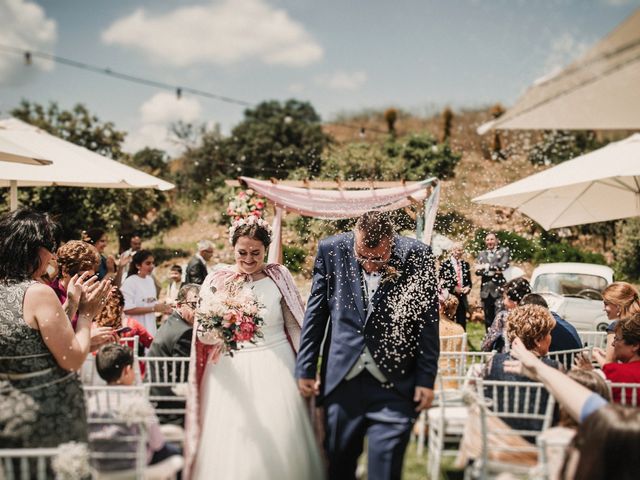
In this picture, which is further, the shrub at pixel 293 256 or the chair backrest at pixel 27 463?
the shrub at pixel 293 256

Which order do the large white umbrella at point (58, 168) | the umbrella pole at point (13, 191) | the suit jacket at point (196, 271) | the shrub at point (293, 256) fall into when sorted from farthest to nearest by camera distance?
the shrub at point (293, 256)
the suit jacket at point (196, 271)
the umbrella pole at point (13, 191)
the large white umbrella at point (58, 168)

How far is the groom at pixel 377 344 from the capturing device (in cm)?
289

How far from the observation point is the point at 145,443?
244cm

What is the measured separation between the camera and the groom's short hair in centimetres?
285

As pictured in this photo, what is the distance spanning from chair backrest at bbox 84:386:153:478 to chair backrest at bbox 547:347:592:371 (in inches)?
117

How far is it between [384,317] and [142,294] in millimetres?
3914

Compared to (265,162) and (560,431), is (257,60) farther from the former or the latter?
(560,431)

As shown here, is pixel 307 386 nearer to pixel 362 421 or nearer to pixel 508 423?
pixel 362 421

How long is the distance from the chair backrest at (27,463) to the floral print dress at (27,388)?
0.15 m

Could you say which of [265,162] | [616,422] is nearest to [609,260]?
[616,422]

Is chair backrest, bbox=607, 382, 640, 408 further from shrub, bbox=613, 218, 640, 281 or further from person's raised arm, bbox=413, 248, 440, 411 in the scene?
shrub, bbox=613, 218, 640, 281

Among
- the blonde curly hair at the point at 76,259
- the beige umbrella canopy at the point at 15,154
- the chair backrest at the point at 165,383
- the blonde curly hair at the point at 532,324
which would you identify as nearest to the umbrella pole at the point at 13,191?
the beige umbrella canopy at the point at 15,154

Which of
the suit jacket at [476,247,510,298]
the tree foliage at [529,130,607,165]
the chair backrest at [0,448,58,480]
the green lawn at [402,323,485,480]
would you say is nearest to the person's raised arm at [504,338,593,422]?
the green lawn at [402,323,485,480]

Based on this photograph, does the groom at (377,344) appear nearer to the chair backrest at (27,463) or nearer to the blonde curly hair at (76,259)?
the chair backrest at (27,463)
